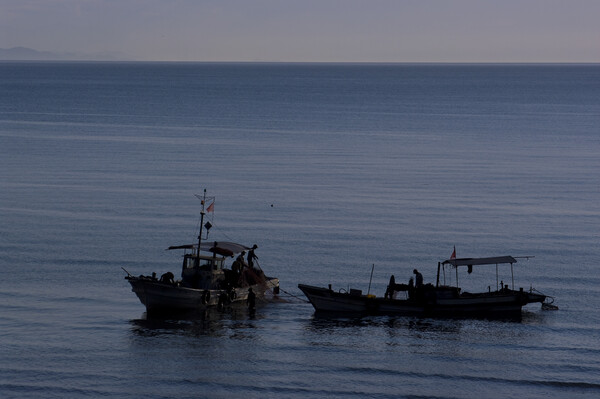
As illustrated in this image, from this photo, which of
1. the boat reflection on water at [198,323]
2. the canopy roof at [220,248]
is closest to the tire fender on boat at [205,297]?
the boat reflection on water at [198,323]

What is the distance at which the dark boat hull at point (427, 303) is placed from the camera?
55.8 m

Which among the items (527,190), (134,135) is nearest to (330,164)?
(527,190)

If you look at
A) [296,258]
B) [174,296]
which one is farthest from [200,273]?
[296,258]

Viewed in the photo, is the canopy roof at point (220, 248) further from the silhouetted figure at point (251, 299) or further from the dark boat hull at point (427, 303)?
the dark boat hull at point (427, 303)

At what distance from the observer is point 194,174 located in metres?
104

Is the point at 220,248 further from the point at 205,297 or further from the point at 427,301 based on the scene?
the point at 427,301

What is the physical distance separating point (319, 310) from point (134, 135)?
9418 centimetres

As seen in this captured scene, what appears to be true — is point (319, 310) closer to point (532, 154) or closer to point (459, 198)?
point (459, 198)

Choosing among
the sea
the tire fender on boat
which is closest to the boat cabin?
the tire fender on boat

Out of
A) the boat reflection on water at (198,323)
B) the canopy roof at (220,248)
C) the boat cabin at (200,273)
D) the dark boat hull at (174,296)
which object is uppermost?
the canopy roof at (220,248)

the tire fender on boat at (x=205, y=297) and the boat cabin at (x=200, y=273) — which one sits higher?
the boat cabin at (x=200, y=273)

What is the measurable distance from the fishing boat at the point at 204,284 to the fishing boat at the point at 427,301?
3.99 metres

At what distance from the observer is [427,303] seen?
2207 inches

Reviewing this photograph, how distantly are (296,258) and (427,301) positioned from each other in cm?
1348
